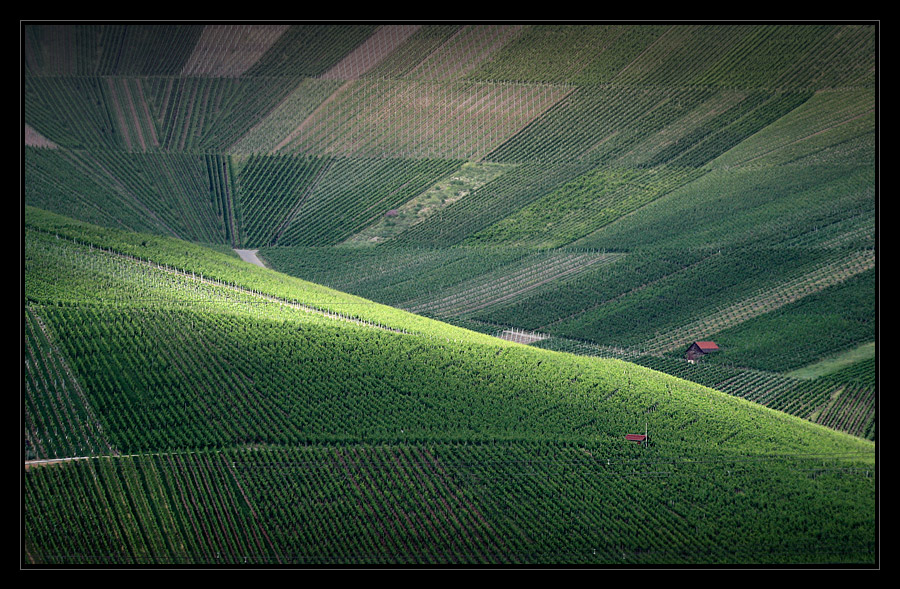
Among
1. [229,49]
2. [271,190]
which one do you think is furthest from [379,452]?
[229,49]

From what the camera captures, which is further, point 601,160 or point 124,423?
point 601,160

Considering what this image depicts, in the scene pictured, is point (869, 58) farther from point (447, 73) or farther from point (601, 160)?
point (447, 73)

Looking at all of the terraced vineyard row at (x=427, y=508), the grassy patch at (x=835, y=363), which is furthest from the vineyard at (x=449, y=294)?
the grassy patch at (x=835, y=363)

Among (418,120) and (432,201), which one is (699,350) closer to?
(432,201)

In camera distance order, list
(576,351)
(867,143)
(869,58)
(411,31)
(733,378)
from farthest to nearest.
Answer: (411,31) → (869,58) → (867,143) → (576,351) → (733,378)

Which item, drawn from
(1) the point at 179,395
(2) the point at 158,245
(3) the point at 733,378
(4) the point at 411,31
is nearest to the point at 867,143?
(3) the point at 733,378

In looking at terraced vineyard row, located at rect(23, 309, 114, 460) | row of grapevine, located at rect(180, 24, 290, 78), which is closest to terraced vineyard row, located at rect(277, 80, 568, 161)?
row of grapevine, located at rect(180, 24, 290, 78)

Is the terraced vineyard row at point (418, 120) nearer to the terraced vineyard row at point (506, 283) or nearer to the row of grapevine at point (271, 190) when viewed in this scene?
the row of grapevine at point (271, 190)
